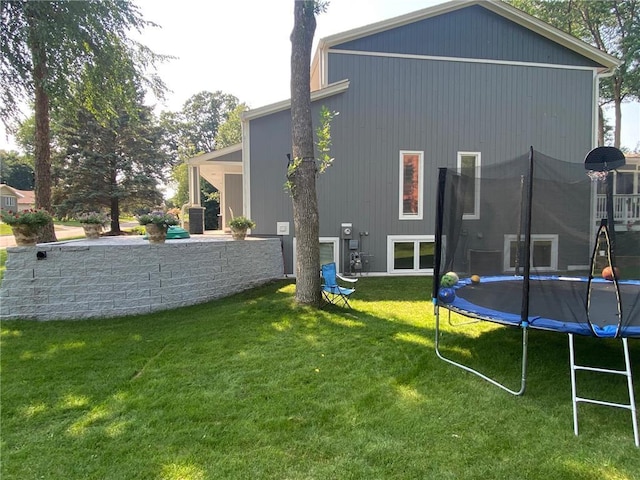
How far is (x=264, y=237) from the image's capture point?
7.99 meters

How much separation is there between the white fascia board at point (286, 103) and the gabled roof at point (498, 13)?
92 centimetres

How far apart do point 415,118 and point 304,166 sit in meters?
4.23

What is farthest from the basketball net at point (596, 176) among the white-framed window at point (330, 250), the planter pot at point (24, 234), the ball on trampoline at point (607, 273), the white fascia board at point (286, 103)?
the planter pot at point (24, 234)

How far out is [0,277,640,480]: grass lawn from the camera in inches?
87.7

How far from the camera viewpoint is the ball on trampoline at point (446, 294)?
3871 millimetres

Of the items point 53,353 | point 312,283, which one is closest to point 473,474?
point 312,283

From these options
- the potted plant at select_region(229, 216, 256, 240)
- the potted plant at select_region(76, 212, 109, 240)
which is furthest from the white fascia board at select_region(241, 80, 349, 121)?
the potted plant at select_region(76, 212, 109, 240)

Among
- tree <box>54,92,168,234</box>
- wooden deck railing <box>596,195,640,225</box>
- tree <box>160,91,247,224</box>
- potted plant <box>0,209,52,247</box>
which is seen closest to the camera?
wooden deck railing <box>596,195,640,225</box>

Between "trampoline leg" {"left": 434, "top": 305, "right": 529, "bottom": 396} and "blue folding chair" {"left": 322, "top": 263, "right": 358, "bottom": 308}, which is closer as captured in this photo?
"trampoline leg" {"left": 434, "top": 305, "right": 529, "bottom": 396}

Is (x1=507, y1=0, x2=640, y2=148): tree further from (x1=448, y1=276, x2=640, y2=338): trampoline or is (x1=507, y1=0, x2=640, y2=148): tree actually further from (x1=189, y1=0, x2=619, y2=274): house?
(x1=448, y1=276, x2=640, y2=338): trampoline

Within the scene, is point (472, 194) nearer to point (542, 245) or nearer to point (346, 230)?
point (542, 245)

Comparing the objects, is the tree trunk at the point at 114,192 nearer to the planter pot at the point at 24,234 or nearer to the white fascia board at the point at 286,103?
the white fascia board at the point at 286,103

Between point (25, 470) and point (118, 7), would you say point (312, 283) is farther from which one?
point (118, 7)

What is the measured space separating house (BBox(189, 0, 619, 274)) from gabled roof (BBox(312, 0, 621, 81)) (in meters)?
0.03
